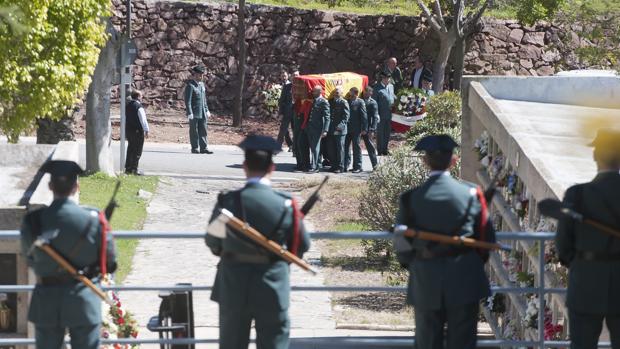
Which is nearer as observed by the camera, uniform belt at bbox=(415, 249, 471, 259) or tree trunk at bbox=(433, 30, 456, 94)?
uniform belt at bbox=(415, 249, 471, 259)

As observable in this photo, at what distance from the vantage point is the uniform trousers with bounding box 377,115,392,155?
84.4ft

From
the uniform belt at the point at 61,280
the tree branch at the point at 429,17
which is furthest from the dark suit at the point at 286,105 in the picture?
the uniform belt at the point at 61,280

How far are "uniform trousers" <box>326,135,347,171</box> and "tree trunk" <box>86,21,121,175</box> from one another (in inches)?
172

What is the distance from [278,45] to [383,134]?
22.8 ft

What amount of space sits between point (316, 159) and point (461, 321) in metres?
16.4

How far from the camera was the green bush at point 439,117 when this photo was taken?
22.2 m

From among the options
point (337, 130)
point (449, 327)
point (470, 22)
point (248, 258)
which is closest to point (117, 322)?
point (248, 258)

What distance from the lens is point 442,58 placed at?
31.1 m

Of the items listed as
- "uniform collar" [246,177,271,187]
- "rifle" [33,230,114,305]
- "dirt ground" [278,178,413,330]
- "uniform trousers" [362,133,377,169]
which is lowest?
"dirt ground" [278,178,413,330]

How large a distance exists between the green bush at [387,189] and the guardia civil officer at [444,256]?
9982 mm

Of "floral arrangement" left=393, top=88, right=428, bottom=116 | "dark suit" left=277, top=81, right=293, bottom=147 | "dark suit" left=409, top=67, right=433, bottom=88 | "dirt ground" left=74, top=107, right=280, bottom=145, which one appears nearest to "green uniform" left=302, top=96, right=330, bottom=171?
"dark suit" left=277, top=81, right=293, bottom=147

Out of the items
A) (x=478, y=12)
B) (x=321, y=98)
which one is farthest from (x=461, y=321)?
(x=478, y=12)

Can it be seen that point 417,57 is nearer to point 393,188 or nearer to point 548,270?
point 393,188

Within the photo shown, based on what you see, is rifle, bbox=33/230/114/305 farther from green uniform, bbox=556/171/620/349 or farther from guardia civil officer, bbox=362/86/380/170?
guardia civil officer, bbox=362/86/380/170
